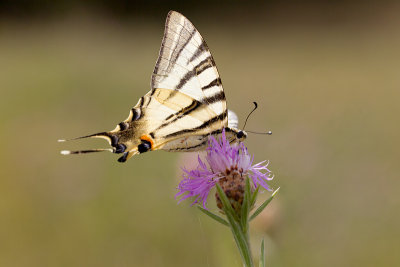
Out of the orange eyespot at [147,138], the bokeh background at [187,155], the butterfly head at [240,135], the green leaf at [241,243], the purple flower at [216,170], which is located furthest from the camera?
the bokeh background at [187,155]

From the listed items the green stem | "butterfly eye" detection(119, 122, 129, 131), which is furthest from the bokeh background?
"butterfly eye" detection(119, 122, 129, 131)

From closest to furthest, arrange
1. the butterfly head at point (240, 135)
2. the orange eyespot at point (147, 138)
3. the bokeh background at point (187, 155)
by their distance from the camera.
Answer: the butterfly head at point (240, 135)
the orange eyespot at point (147, 138)
the bokeh background at point (187, 155)

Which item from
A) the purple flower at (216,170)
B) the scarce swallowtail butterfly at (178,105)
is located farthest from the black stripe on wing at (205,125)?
the purple flower at (216,170)

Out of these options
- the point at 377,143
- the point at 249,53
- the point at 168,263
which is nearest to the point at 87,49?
the point at 249,53

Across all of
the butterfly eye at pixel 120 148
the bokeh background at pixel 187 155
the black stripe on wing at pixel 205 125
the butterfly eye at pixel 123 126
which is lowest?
the bokeh background at pixel 187 155

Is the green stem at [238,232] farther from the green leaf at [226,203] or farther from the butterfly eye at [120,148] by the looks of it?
the butterfly eye at [120,148]

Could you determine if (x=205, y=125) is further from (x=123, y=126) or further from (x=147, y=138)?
(x=123, y=126)
